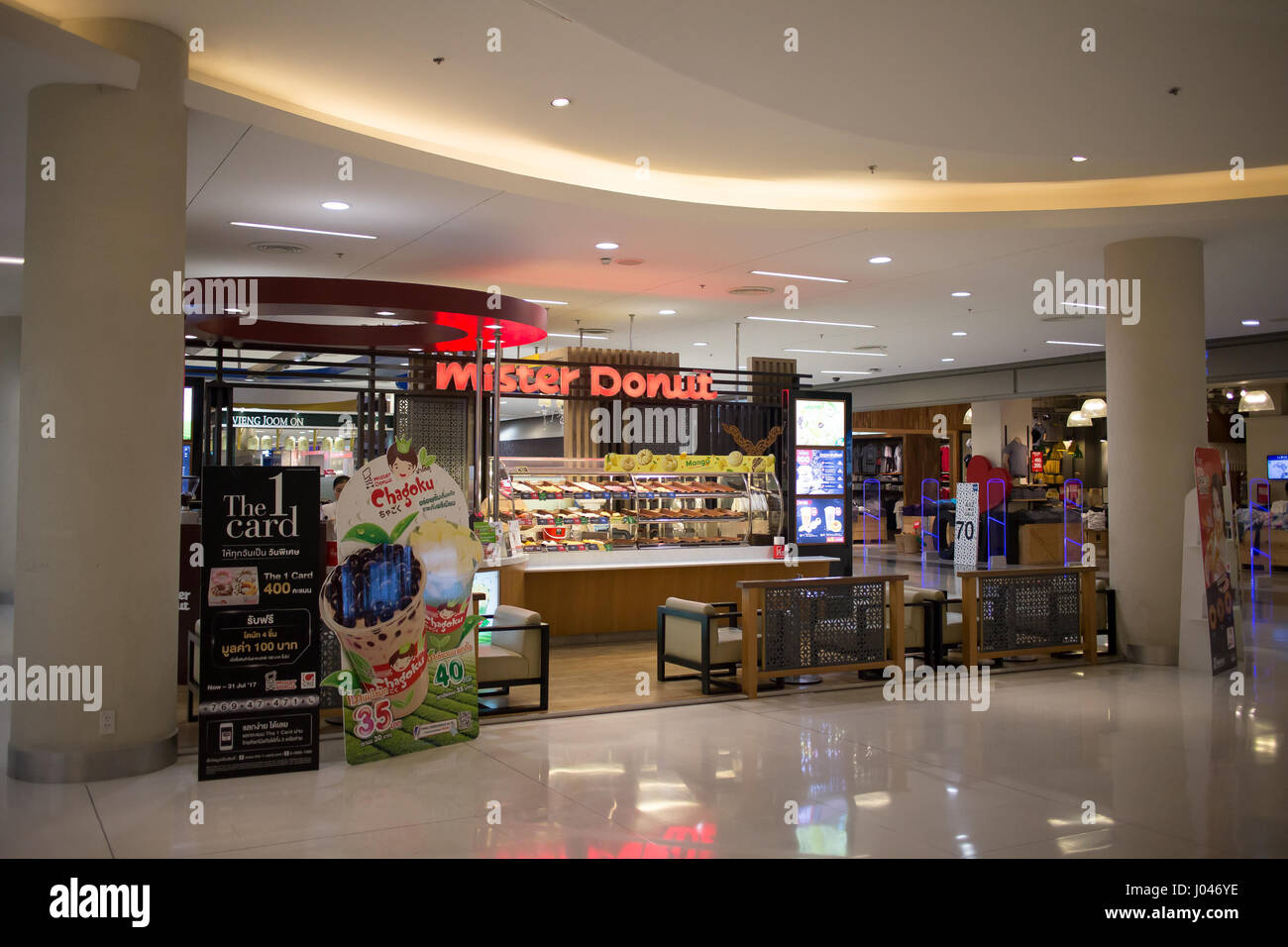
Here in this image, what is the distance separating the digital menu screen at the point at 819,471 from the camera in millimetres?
13898

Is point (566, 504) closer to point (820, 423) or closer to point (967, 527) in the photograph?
point (820, 423)

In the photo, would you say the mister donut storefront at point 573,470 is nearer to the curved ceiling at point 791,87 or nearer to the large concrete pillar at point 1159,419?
the curved ceiling at point 791,87

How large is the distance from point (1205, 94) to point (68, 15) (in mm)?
6452

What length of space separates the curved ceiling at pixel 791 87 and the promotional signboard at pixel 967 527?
1002 centimetres

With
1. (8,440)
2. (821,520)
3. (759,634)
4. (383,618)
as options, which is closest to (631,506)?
(759,634)

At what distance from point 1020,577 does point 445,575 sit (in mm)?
5310

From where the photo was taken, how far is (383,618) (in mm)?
5785

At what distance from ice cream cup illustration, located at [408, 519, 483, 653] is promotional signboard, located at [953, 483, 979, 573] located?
529 inches

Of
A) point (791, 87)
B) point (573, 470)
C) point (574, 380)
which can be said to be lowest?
point (573, 470)

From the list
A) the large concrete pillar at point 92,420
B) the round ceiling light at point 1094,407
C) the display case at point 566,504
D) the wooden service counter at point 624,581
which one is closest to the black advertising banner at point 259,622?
the large concrete pillar at point 92,420

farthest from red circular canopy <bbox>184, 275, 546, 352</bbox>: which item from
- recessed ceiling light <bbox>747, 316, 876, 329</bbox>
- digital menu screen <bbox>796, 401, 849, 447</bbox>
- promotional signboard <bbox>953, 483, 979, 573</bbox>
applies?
promotional signboard <bbox>953, 483, 979, 573</bbox>

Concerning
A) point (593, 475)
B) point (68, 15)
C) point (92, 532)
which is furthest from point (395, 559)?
point (593, 475)
